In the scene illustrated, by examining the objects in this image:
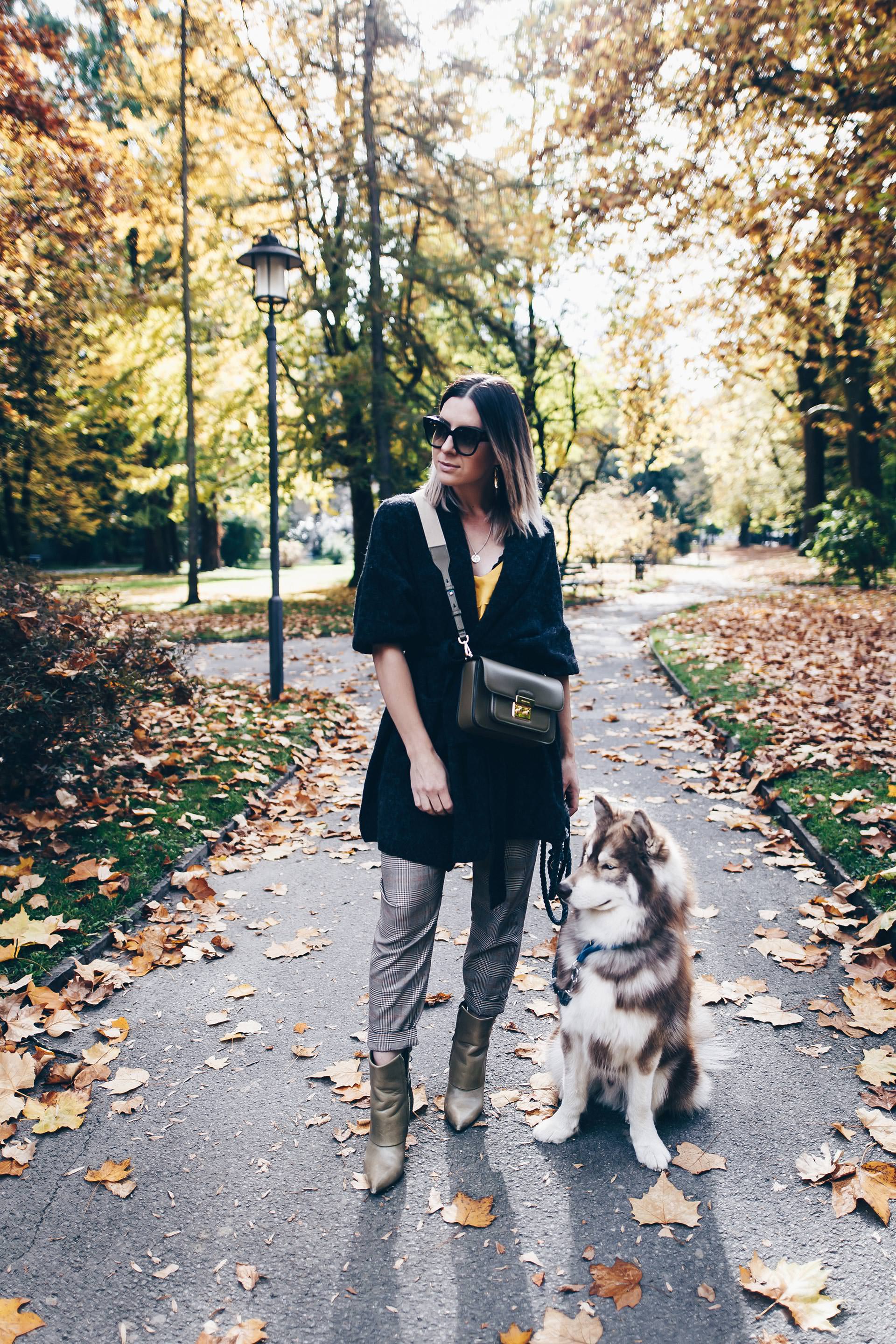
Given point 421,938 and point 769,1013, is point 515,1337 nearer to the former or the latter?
point 421,938

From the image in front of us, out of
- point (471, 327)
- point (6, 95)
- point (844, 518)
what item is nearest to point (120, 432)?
point (471, 327)

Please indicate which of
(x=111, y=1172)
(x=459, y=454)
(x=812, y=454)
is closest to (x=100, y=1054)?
(x=111, y=1172)

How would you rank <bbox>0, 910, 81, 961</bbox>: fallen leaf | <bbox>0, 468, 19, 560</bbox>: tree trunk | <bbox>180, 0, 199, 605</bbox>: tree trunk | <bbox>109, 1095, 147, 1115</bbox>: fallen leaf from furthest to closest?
<bbox>0, 468, 19, 560</bbox>: tree trunk
<bbox>180, 0, 199, 605</bbox>: tree trunk
<bbox>0, 910, 81, 961</bbox>: fallen leaf
<bbox>109, 1095, 147, 1115</bbox>: fallen leaf

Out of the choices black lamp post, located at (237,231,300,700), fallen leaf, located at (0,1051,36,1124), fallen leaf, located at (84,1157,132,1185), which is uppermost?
black lamp post, located at (237,231,300,700)

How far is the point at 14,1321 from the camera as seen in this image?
2.26 metres

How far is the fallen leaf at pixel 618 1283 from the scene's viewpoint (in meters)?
2.30

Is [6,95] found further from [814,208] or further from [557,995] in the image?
[557,995]

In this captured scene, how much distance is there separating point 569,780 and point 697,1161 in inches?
50.6

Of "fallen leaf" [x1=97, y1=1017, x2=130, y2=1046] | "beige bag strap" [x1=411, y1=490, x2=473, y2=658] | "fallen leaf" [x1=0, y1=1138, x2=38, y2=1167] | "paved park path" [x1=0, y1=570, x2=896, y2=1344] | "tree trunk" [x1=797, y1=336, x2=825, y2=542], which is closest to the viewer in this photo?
"paved park path" [x1=0, y1=570, x2=896, y2=1344]

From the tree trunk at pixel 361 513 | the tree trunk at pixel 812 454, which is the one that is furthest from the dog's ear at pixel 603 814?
the tree trunk at pixel 812 454

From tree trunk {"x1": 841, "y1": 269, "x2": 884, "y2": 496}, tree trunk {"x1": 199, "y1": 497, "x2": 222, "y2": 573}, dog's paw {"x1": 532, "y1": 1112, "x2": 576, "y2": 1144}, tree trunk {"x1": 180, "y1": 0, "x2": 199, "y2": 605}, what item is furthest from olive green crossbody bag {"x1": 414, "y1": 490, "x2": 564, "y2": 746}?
tree trunk {"x1": 199, "y1": 497, "x2": 222, "y2": 573}

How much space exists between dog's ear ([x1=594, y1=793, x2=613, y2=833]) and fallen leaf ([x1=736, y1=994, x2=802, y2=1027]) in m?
1.56

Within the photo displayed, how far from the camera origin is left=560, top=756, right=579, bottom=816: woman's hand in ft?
9.79

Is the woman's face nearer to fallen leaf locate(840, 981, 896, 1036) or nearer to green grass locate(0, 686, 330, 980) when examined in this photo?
fallen leaf locate(840, 981, 896, 1036)
